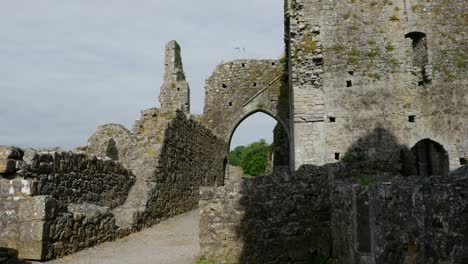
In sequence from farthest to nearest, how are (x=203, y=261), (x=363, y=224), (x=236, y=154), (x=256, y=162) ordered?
(x=236, y=154), (x=256, y=162), (x=203, y=261), (x=363, y=224)

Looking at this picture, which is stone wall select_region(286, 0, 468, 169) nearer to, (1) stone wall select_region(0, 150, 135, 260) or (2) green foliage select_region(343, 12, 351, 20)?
(2) green foliage select_region(343, 12, 351, 20)

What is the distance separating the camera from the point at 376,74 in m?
11.3

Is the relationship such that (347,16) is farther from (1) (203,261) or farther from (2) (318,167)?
(1) (203,261)

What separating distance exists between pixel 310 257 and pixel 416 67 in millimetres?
8139

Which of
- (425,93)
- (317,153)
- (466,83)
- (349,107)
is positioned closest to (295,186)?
(317,153)

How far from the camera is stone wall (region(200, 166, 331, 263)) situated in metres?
5.44

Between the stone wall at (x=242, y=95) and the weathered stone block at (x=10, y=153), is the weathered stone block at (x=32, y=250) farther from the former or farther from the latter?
the stone wall at (x=242, y=95)

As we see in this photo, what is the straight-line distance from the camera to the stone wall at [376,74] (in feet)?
36.2

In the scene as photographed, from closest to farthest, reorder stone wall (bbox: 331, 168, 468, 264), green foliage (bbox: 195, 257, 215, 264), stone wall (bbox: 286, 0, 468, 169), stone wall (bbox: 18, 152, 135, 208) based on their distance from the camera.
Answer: stone wall (bbox: 331, 168, 468, 264), green foliage (bbox: 195, 257, 215, 264), stone wall (bbox: 18, 152, 135, 208), stone wall (bbox: 286, 0, 468, 169)

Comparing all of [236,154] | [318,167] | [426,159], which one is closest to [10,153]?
[318,167]

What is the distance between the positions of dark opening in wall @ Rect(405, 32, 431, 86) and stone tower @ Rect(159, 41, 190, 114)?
1155 centimetres

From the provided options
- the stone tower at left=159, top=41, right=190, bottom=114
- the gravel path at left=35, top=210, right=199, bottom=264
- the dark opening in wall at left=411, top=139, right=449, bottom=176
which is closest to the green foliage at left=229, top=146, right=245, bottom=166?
the stone tower at left=159, top=41, right=190, bottom=114

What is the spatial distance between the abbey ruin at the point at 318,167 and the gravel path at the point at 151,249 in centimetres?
22

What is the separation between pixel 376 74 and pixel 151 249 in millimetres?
7838
